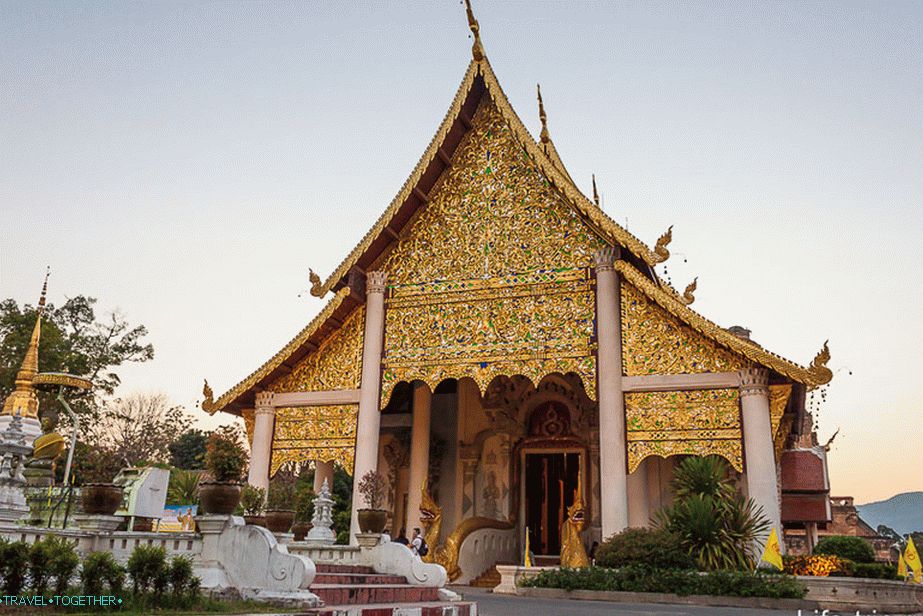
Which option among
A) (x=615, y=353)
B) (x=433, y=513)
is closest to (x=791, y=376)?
(x=615, y=353)

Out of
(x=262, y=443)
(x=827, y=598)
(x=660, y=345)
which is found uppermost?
(x=660, y=345)

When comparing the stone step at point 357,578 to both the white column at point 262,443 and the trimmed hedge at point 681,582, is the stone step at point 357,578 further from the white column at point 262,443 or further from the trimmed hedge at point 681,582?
the white column at point 262,443

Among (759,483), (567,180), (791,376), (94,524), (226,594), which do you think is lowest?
(226,594)

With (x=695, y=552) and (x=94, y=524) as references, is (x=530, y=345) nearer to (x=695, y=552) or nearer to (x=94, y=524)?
(x=695, y=552)

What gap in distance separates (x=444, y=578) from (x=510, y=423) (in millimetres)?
8362

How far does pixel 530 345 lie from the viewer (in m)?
13.3

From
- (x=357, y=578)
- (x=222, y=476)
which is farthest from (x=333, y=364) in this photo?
(x=222, y=476)

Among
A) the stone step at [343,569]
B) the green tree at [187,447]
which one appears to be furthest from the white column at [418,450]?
the green tree at [187,447]

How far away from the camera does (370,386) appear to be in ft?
46.2

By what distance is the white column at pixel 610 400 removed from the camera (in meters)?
12.2

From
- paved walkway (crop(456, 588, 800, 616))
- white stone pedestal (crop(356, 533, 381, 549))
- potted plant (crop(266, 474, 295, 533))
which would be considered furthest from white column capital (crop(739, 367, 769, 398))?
potted plant (crop(266, 474, 295, 533))

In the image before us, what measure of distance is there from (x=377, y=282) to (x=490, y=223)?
2.32m

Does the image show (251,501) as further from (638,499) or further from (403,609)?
(638,499)

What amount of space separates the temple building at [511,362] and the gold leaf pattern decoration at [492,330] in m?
0.03
